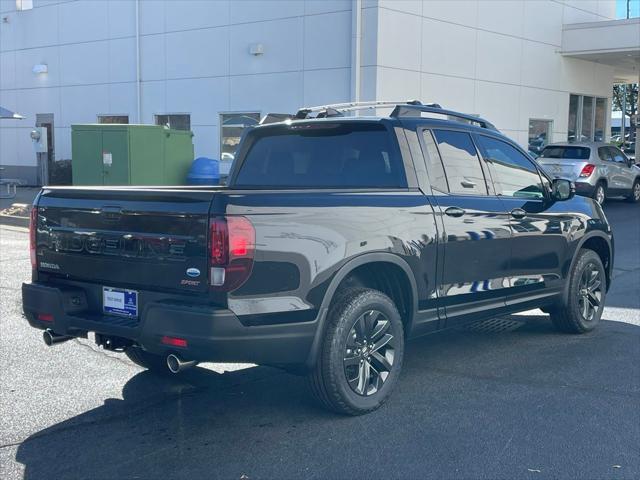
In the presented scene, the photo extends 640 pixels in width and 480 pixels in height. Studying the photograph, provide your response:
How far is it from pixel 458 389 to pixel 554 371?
0.96 meters

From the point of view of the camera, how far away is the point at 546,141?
79.0 ft

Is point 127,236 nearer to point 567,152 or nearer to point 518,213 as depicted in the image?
point 518,213

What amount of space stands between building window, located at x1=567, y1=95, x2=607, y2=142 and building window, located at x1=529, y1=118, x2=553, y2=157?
147 cm

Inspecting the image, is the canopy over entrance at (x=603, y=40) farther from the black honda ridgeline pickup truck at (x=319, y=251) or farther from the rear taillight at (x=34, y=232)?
the rear taillight at (x=34, y=232)

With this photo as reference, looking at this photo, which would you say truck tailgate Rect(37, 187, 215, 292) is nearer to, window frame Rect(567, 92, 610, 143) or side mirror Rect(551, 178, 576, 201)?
→ side mirror Rect(551, 178, 576, 201)

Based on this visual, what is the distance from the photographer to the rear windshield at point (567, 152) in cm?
1998

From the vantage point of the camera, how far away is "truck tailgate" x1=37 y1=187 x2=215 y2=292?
179 inches

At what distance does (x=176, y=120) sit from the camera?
22.2 metres

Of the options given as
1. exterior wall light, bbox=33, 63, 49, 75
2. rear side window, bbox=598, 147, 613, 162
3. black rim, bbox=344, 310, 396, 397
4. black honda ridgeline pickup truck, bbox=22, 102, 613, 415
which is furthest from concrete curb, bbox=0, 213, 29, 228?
rear side window, bbox=598, 147, 613, 162

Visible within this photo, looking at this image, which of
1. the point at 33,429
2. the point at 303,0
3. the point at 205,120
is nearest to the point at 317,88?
the point at 303,0

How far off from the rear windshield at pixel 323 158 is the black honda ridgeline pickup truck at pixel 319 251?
0.01 metres

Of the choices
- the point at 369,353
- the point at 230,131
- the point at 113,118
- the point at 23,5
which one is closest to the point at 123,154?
the point at 230,131

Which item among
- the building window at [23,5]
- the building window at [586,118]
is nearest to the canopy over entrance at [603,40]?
the building window at [586,118]

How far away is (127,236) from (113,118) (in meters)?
20.0
